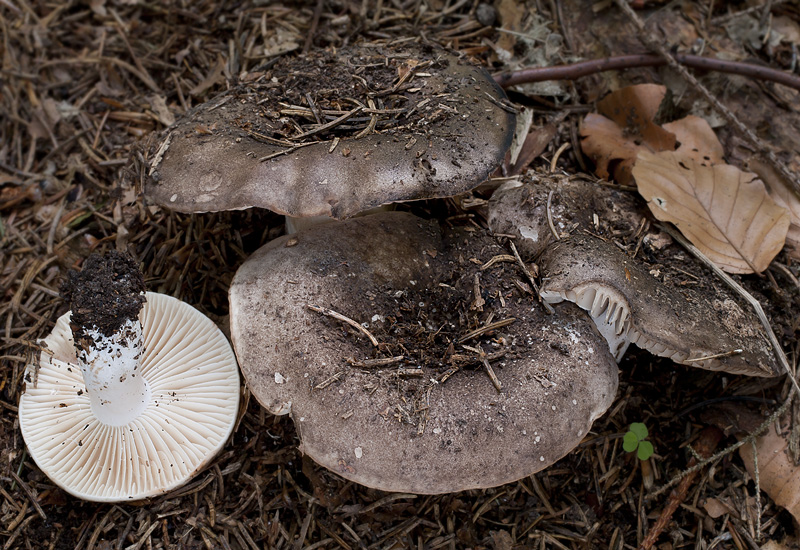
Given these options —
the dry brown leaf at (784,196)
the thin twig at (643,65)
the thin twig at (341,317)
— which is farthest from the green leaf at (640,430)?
the thin twig at (643,65)

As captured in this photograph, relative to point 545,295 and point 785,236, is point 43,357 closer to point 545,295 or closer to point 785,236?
point 545,295

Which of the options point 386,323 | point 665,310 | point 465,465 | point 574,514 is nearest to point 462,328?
point 386,323

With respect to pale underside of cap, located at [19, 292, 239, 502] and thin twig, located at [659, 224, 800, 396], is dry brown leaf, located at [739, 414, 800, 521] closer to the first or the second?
thin twig, located at [659, 224, 800, 396]

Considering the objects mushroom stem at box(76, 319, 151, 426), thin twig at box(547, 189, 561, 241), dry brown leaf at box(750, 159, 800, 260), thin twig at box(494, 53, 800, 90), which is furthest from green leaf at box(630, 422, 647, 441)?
mushroom stem at box(76, 319, 151, 426)

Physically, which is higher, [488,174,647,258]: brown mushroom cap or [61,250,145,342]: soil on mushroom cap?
[488,174,647,258]: brown mushroom cap

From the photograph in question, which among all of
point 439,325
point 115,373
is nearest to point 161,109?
point 115,373

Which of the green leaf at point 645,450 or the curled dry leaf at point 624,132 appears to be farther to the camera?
the curled dry leaf at point 624,132

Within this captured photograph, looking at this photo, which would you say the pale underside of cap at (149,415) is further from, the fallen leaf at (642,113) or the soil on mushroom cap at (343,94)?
the fallen leaf at (642,113)
